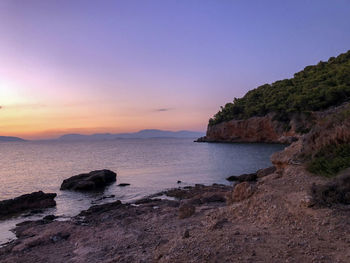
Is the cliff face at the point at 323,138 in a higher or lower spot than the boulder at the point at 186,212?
higher

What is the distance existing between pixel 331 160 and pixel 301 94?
66766 mm

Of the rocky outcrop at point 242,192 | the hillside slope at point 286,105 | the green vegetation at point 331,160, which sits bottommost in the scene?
the rocky outcrop at point 242,192

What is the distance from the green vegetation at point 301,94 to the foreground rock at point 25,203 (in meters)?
56.6

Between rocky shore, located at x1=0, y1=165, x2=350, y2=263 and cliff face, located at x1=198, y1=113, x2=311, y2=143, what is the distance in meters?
56.3

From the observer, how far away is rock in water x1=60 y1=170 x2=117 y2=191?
25853 millimetres

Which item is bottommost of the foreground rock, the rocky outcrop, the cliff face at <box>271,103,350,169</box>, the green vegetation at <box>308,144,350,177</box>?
the foreground rock

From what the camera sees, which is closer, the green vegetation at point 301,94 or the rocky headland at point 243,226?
the rocky headland at point 243,226

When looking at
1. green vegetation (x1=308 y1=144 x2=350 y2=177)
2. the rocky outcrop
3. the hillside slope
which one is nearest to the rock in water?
the rocky outcrop

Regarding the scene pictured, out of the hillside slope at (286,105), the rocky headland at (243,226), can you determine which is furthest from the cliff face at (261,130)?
the rocky headland at (243,226)

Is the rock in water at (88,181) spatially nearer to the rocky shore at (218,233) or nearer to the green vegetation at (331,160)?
the rocky shore at (218,233)

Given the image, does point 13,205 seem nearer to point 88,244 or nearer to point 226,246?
point 88,244

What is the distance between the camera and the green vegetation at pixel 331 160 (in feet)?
32.3

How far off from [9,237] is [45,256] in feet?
16.1

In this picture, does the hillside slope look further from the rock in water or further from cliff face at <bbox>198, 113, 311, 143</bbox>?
the rock in water
